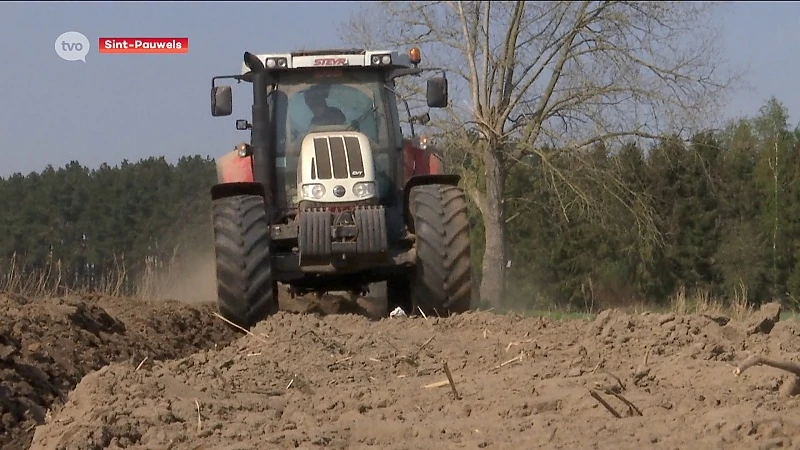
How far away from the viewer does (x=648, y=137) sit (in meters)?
24.6

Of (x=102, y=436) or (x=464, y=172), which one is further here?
(x=464, y=172)

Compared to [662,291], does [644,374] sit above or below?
above

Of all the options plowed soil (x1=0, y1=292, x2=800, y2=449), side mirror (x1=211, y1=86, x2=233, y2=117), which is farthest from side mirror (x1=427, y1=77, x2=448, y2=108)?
plowed soil (x1=0, y1=292, x2=800, y2=449)

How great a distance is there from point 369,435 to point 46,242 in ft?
70.8

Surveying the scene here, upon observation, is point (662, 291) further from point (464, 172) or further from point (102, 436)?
point (102, 436)

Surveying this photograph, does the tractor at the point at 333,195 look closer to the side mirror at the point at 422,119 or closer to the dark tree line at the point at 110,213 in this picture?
the side mirror at the point at 422,119

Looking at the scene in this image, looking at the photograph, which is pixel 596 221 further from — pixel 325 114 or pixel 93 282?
pixel 325 114

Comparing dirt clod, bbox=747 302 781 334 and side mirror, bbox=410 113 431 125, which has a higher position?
side mirror, bbox=410 113 431 125

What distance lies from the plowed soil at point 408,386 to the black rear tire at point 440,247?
96 cm

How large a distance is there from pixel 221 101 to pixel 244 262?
5.66 feet

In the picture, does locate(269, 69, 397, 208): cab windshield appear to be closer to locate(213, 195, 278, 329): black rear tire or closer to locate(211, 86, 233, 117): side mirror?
locate(211, 86, 233, 117): side mirror

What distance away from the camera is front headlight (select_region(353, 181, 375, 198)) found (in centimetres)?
984

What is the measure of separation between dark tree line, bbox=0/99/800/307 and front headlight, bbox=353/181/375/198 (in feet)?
23.3

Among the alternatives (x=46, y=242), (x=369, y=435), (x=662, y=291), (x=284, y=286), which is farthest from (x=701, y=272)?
(x=369, y=435)
